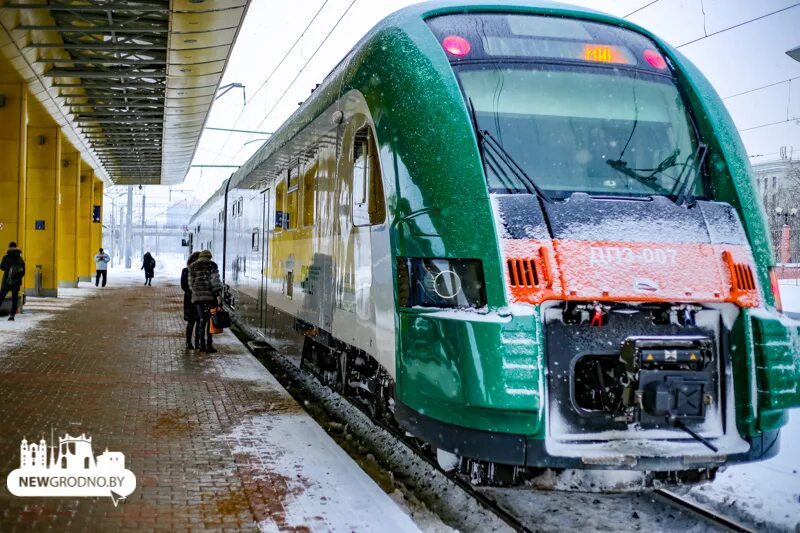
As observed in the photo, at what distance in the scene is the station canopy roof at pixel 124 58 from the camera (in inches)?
519

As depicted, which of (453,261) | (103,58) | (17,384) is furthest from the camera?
(103,58)

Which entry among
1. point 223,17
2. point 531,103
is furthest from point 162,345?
point 531,103

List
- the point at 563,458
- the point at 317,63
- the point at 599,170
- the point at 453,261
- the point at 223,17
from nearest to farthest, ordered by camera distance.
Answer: the point at 563,458 → the point at 453,261 → the point at 599,170 → the point at 223,17 → the point at 317,63

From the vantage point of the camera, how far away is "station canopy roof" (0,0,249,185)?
13.2 meters

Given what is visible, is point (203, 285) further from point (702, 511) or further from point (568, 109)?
point (702, 511)

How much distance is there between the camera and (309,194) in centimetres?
818

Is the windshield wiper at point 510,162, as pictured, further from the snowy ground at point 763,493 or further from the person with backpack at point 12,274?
the person with backpack at point 12,274

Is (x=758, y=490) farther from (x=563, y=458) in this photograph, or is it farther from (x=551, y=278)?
(x=551, y=278)

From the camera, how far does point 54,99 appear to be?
19.8 m

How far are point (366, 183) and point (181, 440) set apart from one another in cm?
279

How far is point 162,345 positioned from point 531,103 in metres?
A: 10.1

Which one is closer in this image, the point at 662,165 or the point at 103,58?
the point at 662,165

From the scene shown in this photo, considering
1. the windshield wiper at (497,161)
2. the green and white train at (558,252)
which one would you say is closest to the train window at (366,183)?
the green and white train at (558,252)

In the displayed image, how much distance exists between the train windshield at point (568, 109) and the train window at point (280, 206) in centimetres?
464
